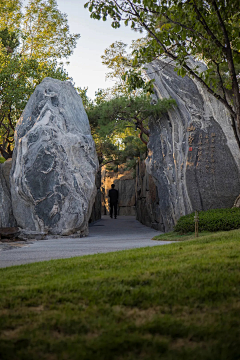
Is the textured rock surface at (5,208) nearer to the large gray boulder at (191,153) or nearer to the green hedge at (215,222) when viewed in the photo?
the large gray boulder at (191,153)

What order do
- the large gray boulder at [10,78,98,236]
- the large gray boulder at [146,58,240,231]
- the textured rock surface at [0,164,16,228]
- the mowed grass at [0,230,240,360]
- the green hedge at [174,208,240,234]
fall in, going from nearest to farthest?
the mowed grass at [0,230,240,360], the green hedge at [174,208,240,234], the large gray boulder at [10,78,98,236], the large gray boulder at [146,58,240,231], the textured rock surface at [0,164,16,228]

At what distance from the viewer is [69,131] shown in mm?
10680

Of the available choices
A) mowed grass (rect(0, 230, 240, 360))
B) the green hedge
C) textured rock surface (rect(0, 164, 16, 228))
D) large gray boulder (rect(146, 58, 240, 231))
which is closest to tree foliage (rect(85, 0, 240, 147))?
mowed grass (rect(0, 230, 240, 360))

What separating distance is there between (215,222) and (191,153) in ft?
9.87

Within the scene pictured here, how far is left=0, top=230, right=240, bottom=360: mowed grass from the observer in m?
1.88

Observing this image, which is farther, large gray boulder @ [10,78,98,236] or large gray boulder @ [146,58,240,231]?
large gray boulder @ [146,58,240,231]

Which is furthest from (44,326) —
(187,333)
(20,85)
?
(20,85)

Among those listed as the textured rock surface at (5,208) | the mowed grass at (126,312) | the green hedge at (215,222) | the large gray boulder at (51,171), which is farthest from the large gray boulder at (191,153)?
the mowed grass at (126,312)

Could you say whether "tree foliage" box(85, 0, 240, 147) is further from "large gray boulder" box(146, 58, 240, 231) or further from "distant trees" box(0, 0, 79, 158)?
"distant trees" box(0, 0, 79, 158)

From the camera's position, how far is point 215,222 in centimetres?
837

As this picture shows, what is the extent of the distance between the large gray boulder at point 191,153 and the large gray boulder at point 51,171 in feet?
8.02

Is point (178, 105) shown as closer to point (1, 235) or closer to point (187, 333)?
point (1, 235)

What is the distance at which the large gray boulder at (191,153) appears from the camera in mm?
10266

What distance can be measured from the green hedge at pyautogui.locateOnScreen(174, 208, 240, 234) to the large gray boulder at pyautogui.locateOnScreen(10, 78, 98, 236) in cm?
300
